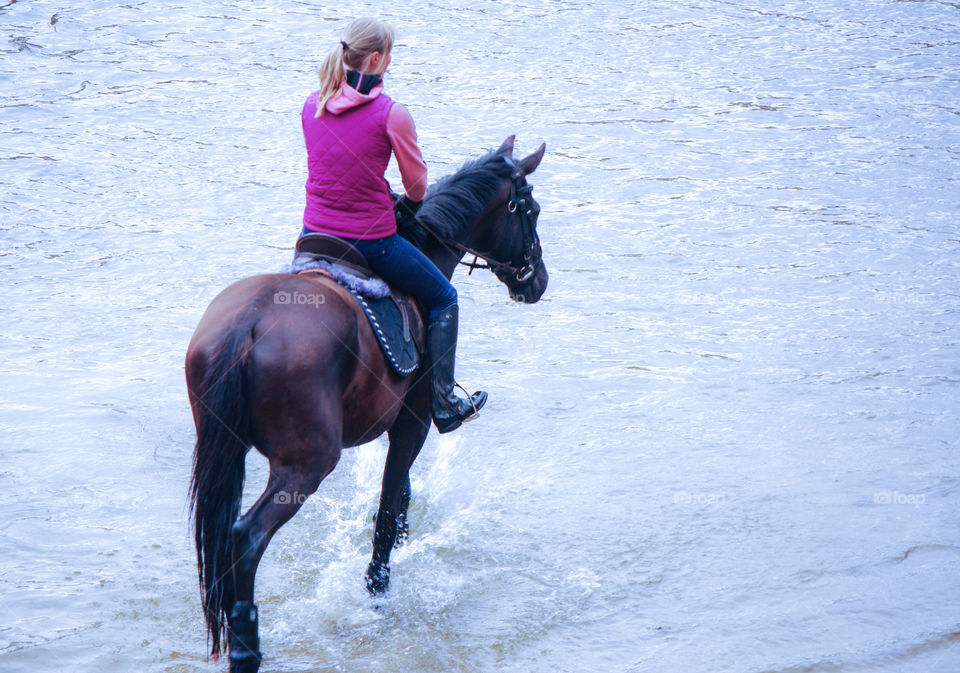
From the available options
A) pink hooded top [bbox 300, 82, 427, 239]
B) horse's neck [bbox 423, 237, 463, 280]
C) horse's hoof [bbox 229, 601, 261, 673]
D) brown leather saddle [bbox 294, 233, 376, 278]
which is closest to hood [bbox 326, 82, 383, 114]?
pink hooded top [bbox 300, 82, 427, 239]

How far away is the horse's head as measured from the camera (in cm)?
534

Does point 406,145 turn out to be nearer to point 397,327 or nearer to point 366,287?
point 366,287

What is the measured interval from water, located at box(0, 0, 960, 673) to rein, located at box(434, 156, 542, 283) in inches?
55.3

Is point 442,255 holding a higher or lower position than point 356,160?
lower

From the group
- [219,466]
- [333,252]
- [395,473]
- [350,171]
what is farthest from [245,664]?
[350,171]

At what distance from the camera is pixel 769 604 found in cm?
514

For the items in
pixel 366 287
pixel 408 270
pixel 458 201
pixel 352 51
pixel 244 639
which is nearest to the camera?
pixel 244 639

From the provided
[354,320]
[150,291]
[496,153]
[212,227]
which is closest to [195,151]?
[212,227]

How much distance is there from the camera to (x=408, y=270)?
183 inches

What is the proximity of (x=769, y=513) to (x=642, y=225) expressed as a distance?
506cm

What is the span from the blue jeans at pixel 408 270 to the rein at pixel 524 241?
14.8 inches

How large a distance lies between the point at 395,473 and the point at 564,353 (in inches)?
127

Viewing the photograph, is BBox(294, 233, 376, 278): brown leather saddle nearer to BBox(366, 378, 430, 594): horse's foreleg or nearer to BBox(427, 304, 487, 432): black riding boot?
BBox(427, 304, 487, 432): black riding boot

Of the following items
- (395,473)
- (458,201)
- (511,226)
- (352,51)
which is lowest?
(395,473)
